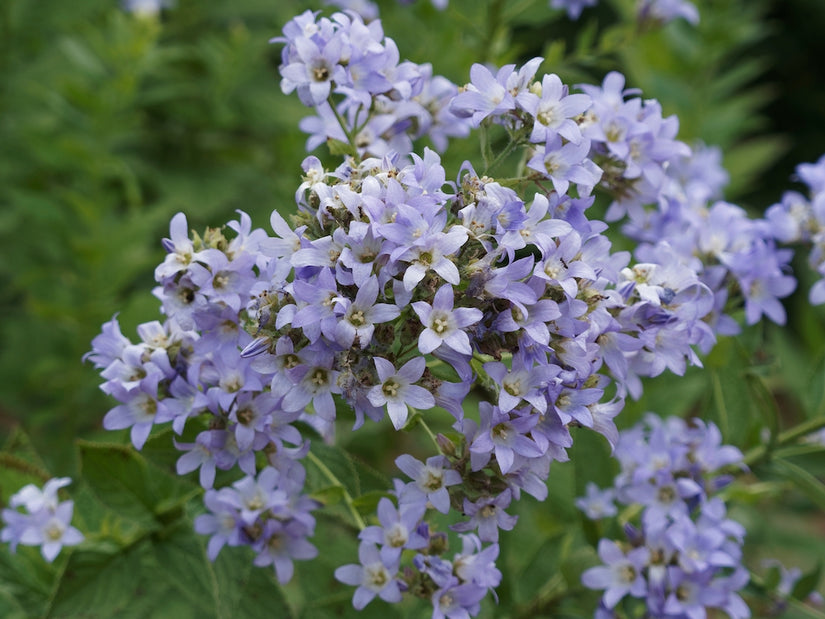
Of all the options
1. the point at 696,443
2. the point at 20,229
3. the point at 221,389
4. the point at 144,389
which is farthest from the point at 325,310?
the point at 20,229

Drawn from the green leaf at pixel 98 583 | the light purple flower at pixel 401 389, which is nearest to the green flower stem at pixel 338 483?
the light purple flower at pixel 401 389

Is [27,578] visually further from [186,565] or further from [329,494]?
[329,494]

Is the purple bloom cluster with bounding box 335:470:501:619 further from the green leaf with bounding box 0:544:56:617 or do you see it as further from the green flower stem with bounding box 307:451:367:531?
the green leaf with bounding box 0:544:56:617

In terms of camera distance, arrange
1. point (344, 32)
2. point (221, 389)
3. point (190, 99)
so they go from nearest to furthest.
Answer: point (221, 389) < point (344, 32) < point (190, 99)

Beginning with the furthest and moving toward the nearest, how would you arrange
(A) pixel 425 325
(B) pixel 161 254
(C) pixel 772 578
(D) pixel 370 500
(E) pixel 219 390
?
(B) pixel 161 254
(C) pixel 772 578
(D) pixel 370 500
(E) pixel 219 390
(A) pixel 425 325

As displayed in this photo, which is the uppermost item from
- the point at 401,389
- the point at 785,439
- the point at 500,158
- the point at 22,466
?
the point at 500,158

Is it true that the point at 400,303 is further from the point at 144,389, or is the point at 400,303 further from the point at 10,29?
the point at 10,29

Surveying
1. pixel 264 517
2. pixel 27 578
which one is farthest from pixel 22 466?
pixel 264 517

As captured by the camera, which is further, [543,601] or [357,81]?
[543,601]
